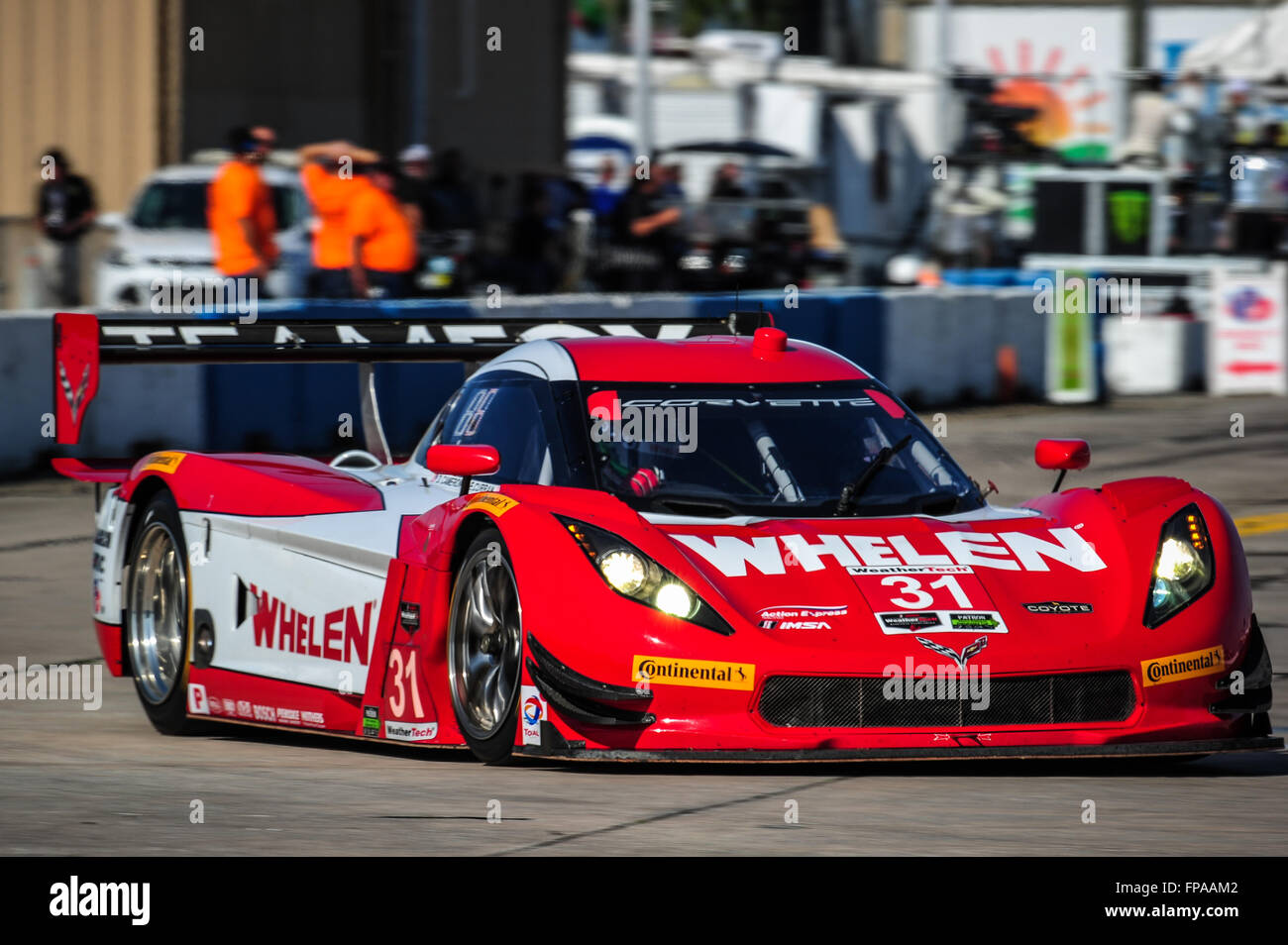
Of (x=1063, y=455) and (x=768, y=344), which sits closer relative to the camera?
(x=1063, y=455)

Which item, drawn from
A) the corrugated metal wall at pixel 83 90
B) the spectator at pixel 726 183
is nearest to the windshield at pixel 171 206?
the corrugated metal wall at pixel 83 90

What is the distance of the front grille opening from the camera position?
653 cm

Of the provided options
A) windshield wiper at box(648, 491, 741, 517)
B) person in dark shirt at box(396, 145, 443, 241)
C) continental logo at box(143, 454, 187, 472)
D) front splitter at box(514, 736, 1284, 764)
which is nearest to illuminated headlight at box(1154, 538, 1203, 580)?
front splitter at box(514, 736, 1284, 764)

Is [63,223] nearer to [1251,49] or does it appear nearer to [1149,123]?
[1149,123]

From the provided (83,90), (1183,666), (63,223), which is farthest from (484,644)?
(83,90)

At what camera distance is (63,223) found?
877 inches

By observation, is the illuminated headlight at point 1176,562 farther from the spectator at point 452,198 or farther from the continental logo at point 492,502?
the spectator at point 452,198

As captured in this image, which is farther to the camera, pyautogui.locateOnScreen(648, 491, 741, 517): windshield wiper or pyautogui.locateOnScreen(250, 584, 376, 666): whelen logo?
pyautogui.locateOnScreen(250, 584, 376, 666): whelen logo

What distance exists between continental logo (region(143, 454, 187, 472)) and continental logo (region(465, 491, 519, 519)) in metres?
1.80

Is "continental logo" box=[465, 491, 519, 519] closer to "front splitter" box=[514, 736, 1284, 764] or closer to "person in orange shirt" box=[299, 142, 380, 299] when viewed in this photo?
"front splitter" box=[514, 736, 1284, 764]

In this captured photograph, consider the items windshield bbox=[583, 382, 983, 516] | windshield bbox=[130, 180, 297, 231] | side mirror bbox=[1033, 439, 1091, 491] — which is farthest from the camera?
windshield bbox=[130, 180, 297, 231]

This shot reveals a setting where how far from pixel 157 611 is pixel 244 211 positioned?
28.4 feet
